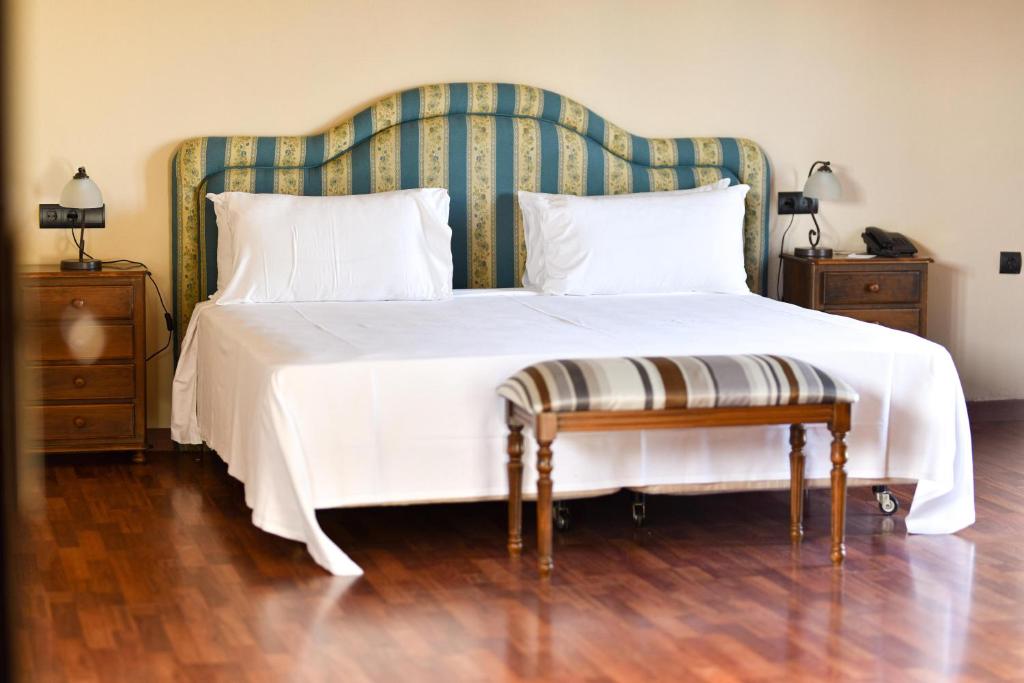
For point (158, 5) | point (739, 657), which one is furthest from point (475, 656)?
point (158, 5)

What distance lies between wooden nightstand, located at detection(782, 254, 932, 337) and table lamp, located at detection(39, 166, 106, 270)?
8.42ft

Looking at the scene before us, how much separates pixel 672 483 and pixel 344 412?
0.87 m

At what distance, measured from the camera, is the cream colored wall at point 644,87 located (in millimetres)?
4473

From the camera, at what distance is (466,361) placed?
10.3 feet

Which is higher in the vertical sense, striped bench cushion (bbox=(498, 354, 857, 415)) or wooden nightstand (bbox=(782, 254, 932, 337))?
wooden nightstand (bbox=(782, 254, 932, 337))

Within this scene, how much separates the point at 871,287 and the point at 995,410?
0.96 meters

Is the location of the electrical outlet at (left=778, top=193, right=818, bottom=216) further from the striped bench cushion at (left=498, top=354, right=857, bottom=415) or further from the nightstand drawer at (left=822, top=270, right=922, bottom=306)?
the striped bench cushion at (left=498, top=354, right=857, bottom=415)

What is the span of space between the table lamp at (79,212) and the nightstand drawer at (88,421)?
1.56 ft

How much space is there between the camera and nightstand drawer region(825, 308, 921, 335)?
15.5ft

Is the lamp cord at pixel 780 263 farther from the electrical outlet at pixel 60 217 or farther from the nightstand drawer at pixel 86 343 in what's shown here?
the electrical outlet at pixel 60 217

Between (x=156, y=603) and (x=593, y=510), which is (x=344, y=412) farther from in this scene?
(x=593, y=510)

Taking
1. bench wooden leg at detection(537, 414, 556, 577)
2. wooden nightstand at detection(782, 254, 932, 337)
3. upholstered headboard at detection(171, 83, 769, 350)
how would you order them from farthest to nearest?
1. wooden nightstand at detection(782, 254, 932, 337)
2. upholstered headboard at detection(171, 83, 769, 350)
3. bench wooden leg at detection(537, 414, 556, 577)

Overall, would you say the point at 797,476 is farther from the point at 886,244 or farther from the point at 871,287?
the point at 886,244

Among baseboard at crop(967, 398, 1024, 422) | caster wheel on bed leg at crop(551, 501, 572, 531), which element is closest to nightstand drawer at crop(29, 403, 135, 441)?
caster wheel on bed leg at crop(551, 501, 572, 531)
